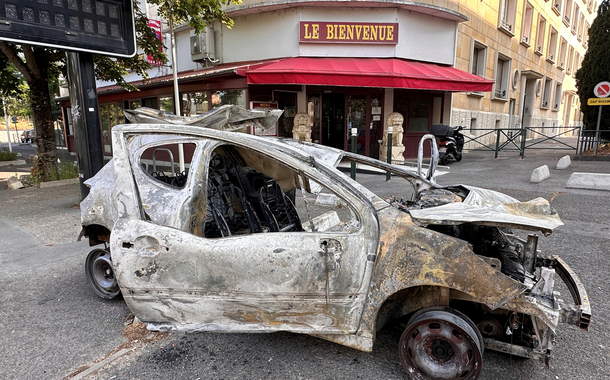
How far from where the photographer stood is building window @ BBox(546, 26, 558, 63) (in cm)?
2567

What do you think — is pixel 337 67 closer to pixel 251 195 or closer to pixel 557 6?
pixel 251 195

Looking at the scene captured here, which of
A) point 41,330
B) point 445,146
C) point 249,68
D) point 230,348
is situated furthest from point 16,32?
point 445,146

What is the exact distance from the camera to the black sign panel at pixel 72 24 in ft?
15.4

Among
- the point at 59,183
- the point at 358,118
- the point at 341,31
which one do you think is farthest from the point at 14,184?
the point at 358,118

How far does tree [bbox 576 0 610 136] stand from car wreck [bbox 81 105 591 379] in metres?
14.3

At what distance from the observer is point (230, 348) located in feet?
9.30

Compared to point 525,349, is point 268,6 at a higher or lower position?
higher

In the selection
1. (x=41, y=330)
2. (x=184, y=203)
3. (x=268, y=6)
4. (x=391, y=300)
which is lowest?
(x=41, y=330)

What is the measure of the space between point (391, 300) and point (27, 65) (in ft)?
35.4

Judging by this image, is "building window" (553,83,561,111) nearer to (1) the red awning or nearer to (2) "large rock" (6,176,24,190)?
(1) the red awning

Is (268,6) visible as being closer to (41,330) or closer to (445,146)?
(445,146)

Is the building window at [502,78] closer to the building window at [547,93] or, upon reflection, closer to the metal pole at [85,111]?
the building window at [547,93]

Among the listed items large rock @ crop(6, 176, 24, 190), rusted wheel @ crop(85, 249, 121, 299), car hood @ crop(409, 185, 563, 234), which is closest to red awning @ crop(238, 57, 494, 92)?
large rock @ crop(6, 176, 24, 190)

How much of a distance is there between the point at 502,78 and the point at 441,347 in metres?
21.4
